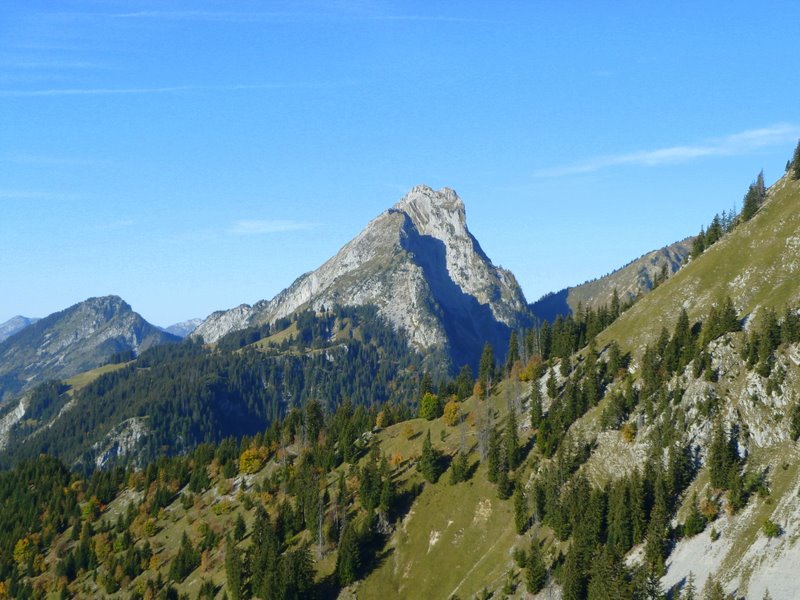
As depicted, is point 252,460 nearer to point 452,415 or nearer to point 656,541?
point 452,415

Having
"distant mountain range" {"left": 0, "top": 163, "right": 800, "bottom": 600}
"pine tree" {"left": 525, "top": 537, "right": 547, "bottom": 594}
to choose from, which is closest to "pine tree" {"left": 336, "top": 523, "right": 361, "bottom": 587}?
"distant mountain range" {"left": 0, "top": 163, "right": 800, "bottom": 600}

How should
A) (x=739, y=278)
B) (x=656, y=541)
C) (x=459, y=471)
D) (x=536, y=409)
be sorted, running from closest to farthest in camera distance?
(x=656, y=541) < (x=459, y=471) < (x=536, y=409) < (x=739, y=278)

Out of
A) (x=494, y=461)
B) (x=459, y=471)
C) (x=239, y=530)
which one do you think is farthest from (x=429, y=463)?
(x=239, y=530)

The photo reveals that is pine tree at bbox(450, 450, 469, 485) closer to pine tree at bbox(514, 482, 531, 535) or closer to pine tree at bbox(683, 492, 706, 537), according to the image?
pine tree at bbox(514, 482, 531, 535)

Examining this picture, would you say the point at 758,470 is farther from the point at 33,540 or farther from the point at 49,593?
the point at 33,540

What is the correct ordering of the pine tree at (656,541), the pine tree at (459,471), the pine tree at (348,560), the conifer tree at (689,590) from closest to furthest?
the conifer tree at (689,590) < the pine tree at (656,541) < the pine tree at (348,560) < the pine tree at (459,471)

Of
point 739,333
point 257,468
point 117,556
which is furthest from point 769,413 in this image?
point 117,556

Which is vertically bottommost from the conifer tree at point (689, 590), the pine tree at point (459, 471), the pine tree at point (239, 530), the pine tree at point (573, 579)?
the conifer tree at point (689, 590)

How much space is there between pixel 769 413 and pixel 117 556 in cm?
14532

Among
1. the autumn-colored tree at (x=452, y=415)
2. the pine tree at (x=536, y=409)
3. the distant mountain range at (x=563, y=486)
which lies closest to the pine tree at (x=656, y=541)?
the distant mountain range at (x=563, y=486)

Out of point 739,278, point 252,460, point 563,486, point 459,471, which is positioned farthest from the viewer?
point 252,460

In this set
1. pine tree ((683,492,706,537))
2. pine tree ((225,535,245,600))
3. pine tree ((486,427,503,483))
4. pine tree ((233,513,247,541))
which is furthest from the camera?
pine tree ((233,513,247,541))

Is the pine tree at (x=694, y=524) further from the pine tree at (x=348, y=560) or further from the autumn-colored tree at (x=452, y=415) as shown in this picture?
the autumn-colored tree at (x=452, y=415)

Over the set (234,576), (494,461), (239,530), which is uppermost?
(494,461)
